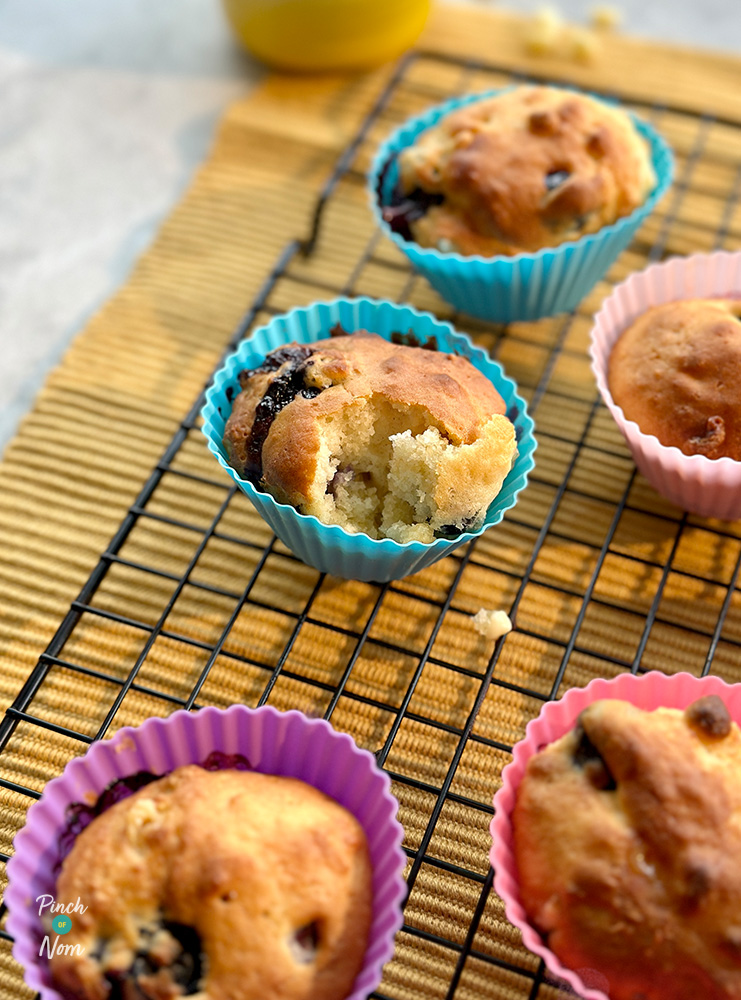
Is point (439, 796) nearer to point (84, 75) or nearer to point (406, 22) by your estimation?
point (406, 22)

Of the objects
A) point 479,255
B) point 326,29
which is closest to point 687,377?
point 479,255

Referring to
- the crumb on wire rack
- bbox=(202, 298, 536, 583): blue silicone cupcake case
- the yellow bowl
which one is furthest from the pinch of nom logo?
the yellow bowl

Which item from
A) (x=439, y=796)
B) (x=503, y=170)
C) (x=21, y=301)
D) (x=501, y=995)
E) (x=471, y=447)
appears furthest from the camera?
(x=21, y=301)

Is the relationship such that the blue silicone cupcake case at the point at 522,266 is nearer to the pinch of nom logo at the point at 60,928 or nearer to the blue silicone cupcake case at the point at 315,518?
the blue silicone cupcake case at the point at 315,518

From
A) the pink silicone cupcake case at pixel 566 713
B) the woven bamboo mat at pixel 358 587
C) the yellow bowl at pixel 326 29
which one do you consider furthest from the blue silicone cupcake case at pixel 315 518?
the yellow bowl at pixel 326 29

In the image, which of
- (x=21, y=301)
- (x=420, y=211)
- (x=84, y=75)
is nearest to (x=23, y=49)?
(x=84, y=75)
